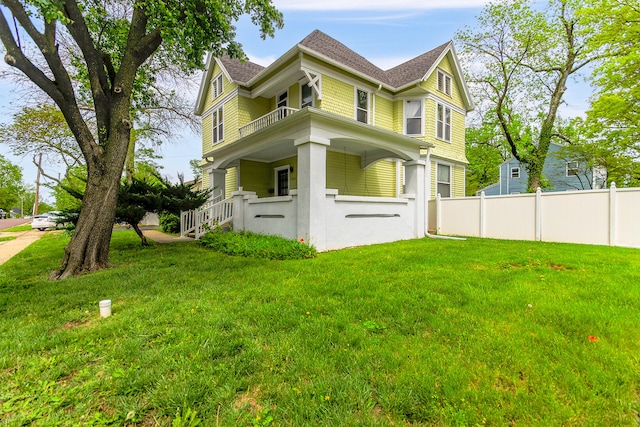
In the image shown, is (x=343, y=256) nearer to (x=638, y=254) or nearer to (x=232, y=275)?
(x=232, y=275)

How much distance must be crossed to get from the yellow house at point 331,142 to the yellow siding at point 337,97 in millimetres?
43

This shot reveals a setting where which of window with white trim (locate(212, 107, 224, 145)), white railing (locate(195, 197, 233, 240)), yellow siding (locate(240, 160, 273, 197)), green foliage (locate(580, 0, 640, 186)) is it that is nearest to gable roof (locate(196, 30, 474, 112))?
window with white trim (locate(212, 107, 224, 145))

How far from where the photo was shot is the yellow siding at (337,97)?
10648mm

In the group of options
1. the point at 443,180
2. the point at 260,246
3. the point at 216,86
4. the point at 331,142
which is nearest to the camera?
the point at 260,246

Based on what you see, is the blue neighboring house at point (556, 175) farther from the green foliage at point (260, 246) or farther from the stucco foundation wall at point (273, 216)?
the green foliage at point (260, 246)

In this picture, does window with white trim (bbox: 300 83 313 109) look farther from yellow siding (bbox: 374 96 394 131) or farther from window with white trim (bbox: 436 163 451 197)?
window with white trim (bbox: 436 163 451 197)

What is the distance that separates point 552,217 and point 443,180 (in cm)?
553

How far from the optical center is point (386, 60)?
1641 cm

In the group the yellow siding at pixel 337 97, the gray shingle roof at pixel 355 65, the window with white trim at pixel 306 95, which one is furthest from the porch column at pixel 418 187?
the gray shingle roof at pixel 355 65

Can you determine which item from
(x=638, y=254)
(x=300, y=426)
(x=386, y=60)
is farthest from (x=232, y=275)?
(x=386, y=60)

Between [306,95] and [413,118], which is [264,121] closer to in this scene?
[306,95]

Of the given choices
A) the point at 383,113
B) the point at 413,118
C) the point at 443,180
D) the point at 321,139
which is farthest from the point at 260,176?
the point at 443,180

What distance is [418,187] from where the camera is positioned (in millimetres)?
9594

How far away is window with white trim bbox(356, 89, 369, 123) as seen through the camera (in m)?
11.7
